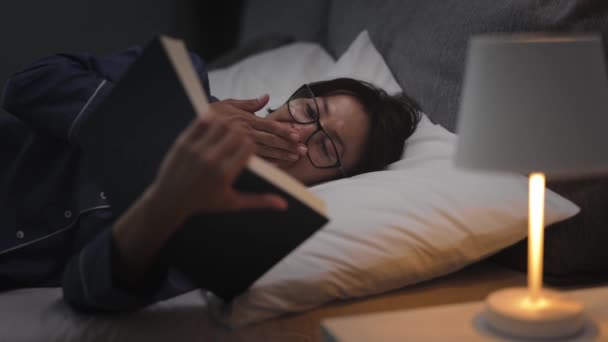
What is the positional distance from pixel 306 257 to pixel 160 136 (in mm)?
277

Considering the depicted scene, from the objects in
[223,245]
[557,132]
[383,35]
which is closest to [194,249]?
[223,245]

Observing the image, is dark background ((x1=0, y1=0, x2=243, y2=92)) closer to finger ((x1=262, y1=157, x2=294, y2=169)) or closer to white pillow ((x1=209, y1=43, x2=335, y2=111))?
white pillow ((x1=209, y1=43, x2=335, y2=111))

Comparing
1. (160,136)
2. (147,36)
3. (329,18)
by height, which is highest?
(329,18)

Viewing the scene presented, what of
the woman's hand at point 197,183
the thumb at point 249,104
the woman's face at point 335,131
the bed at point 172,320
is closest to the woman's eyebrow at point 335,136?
the woman's face at point 335,131

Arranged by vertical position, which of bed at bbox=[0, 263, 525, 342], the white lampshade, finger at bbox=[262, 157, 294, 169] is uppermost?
the white lampshade

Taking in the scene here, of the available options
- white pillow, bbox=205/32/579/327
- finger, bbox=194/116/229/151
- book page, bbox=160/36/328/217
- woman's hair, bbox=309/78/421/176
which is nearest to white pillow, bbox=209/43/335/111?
woman's hair, bbox=309/78/421/176

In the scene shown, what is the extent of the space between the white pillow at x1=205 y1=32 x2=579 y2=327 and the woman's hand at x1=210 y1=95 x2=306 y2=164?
113 mm

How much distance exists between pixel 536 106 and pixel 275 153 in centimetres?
61

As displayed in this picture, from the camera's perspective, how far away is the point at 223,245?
0.89m

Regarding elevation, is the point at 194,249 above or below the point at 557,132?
below

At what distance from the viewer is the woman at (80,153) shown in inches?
41.9

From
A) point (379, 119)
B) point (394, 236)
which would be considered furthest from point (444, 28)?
point (394, 236)

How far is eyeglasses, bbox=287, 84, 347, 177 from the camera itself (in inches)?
51.3

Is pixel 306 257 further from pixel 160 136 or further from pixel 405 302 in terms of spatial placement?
pixel 160 136
